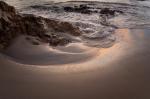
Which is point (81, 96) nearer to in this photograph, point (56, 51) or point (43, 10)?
point (56, 51)

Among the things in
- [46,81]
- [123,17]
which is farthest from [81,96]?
[123,17]

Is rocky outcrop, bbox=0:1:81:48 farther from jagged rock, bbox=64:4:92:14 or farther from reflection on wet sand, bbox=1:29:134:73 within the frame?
jagged rock, bbox=64:4:92:14

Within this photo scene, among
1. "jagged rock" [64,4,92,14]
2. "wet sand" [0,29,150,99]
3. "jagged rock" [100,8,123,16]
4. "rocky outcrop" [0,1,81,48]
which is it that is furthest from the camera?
"jagged rock" [64,4,92,14]

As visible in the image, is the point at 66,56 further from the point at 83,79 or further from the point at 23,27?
the point at 23,27

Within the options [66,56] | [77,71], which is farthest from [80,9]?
[77,71]

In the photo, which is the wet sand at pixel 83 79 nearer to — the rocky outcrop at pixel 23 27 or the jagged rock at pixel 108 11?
the rocky outcrop at pixel 23 27

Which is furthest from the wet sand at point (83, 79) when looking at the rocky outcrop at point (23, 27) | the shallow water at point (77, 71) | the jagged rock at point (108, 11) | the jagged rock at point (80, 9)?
the jagged rock at point (80, 9)

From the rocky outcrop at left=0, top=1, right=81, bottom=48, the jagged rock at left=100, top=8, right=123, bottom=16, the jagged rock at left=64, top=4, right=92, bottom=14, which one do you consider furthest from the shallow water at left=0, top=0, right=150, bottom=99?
the jagged rock at left=64, top=4, right=92, bottom=14
